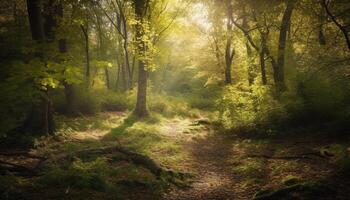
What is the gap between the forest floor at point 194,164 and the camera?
279 inches

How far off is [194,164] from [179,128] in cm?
689

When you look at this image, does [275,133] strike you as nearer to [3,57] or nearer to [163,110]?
[163,110]

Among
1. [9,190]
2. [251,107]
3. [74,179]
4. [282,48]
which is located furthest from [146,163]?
[282,48]

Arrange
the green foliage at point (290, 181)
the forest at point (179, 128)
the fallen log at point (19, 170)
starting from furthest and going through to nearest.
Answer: the fallen log at point (19, 170) → the forest at point (179, 128) → the green foliage at point (290, 181)

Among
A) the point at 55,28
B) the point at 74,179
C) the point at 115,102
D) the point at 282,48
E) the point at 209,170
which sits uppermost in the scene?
the point at 55,28

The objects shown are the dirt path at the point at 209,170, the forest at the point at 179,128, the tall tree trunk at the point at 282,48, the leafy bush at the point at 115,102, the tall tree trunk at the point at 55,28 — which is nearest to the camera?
the forest at the point at 179,128

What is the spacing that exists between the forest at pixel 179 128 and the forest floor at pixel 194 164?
0.04m

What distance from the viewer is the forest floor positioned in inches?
279

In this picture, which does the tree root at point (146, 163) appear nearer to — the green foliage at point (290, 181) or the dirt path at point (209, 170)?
the dirt path at point (209, 170)

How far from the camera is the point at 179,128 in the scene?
17.5 metres

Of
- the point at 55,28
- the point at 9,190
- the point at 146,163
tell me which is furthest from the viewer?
the point at 55,28

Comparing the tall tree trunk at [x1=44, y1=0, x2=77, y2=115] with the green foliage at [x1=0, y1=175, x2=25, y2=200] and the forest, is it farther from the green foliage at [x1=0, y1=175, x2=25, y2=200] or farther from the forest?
the green foliage at [x1=0, y1=175, x2=25, y2=200]

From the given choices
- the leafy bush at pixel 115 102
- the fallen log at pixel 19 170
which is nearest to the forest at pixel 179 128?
the fallen log at pixel 19 170

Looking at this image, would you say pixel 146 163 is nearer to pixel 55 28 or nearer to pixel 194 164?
pixel 194 164
